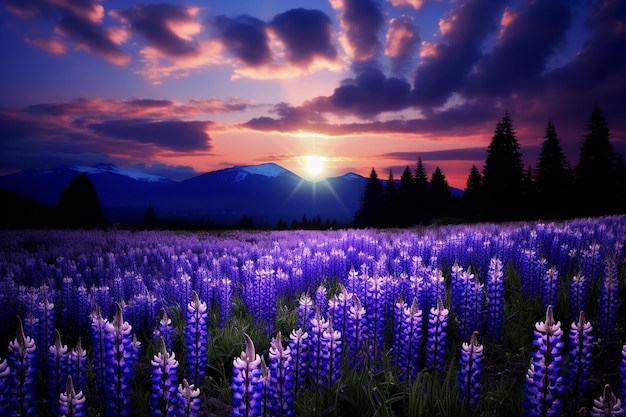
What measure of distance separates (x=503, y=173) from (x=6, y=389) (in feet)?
221

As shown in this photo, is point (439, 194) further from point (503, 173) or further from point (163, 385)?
point (163, 385)

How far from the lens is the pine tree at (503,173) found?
190ft

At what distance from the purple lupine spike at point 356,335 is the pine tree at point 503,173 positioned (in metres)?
56.4

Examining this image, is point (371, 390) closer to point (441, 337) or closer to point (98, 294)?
point (441, 337)

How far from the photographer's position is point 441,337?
4.17 meters

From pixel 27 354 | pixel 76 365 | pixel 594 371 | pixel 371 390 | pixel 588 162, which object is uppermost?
pixel 588 162

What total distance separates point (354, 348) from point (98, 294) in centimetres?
495

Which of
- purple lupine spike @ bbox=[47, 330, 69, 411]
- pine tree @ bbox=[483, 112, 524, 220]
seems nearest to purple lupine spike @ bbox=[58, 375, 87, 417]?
purple lupine spike @ bbox=[47, 330, 69, 411]

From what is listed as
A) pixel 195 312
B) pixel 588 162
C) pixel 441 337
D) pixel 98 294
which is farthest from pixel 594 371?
pixel 588 162

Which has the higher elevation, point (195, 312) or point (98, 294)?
point (195, 312)

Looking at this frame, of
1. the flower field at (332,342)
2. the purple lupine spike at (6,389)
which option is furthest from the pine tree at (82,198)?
the purple lupine spike at (6,389)

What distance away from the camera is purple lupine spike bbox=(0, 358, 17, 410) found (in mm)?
2510

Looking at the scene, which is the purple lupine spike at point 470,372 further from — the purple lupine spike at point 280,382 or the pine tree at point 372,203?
the pine tree at point 372,203

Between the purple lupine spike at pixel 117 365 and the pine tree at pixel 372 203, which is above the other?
the pine tree at pixel 372 203
